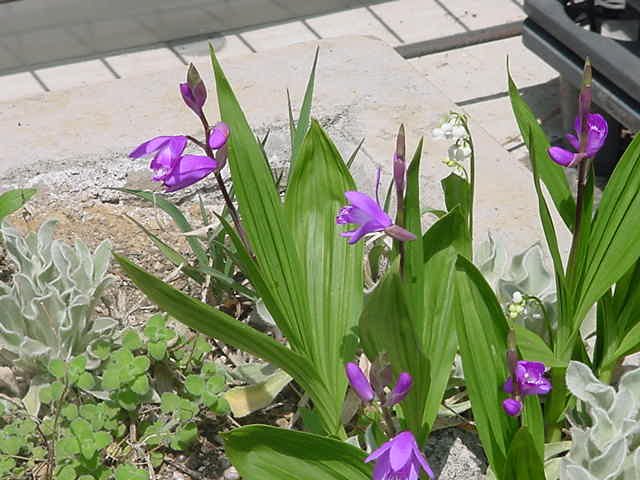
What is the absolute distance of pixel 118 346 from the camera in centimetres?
145

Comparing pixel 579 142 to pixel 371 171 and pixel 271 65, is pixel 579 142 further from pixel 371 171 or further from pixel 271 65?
pixel 271 65

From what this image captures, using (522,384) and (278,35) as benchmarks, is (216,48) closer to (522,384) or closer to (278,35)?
(278,35)

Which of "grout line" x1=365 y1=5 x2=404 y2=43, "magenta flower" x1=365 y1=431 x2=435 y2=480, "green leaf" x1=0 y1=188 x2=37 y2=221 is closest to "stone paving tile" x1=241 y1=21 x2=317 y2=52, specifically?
"grout line" x1=365 y1=5 x2=404 y2=43

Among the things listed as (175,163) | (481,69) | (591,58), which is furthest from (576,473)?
(481,69)

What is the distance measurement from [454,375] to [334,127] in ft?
2.02

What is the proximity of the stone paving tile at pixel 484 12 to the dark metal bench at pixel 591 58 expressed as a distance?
0.67 meters

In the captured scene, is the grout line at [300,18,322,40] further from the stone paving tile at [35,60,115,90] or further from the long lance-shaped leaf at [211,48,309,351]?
the long lance-shaped leaf at [211,48,309,351]

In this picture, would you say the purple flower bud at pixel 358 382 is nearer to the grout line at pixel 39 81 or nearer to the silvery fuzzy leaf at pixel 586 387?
the silvery fuzzy leaf at pixel 586 387

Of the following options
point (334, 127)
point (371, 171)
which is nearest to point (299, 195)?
point (371, 171)

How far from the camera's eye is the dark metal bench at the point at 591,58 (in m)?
2.28

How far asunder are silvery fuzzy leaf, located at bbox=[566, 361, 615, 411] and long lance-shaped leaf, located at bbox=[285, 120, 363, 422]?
237mm

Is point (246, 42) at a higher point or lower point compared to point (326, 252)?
lower

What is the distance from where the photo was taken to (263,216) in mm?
1192

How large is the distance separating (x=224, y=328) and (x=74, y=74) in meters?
2.12
